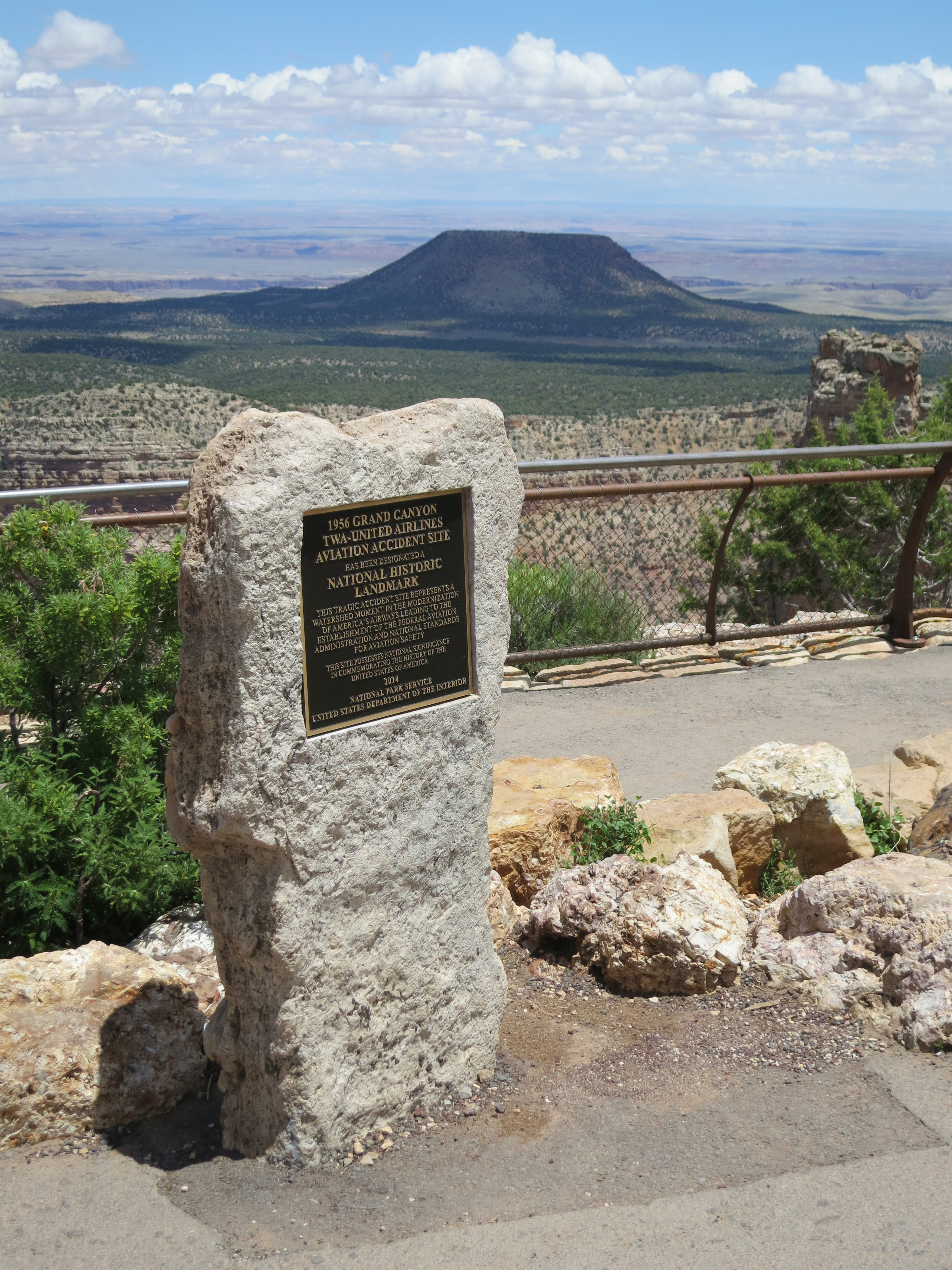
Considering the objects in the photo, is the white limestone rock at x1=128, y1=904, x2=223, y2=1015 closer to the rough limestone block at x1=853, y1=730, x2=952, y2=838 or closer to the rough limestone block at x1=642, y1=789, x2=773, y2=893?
A: the rough limestone block at x1=642, y1=789, x2=773, y2=893

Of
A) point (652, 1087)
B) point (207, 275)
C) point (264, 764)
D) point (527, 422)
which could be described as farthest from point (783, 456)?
point (207, 275)

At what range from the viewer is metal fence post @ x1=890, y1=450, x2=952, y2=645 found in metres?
7.23

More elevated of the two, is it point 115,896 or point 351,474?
point 351,474

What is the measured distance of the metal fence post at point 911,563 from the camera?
23.7 feet

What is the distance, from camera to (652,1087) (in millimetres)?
3244

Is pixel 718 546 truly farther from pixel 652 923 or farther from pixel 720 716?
pixel 652 923

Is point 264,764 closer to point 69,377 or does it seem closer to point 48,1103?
point 48,1103

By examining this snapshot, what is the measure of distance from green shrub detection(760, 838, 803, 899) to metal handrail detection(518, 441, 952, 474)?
87.6 inches

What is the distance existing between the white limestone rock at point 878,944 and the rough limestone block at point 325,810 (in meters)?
1.05

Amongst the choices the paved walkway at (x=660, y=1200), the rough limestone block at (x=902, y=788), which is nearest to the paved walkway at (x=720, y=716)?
the rough limestone block at (x=902, y=788)

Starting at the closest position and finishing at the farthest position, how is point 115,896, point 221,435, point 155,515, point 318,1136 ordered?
1. point 221,435
2. point 318,1136
3. point 115,896
4. point 155,515

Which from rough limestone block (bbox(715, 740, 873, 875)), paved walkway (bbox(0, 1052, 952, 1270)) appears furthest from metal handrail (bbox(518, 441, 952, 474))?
paved walkway (bbox(0, 1052, 952, 1270))

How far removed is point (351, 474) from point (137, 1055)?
177 centimetres

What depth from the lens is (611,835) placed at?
13.8 feet
